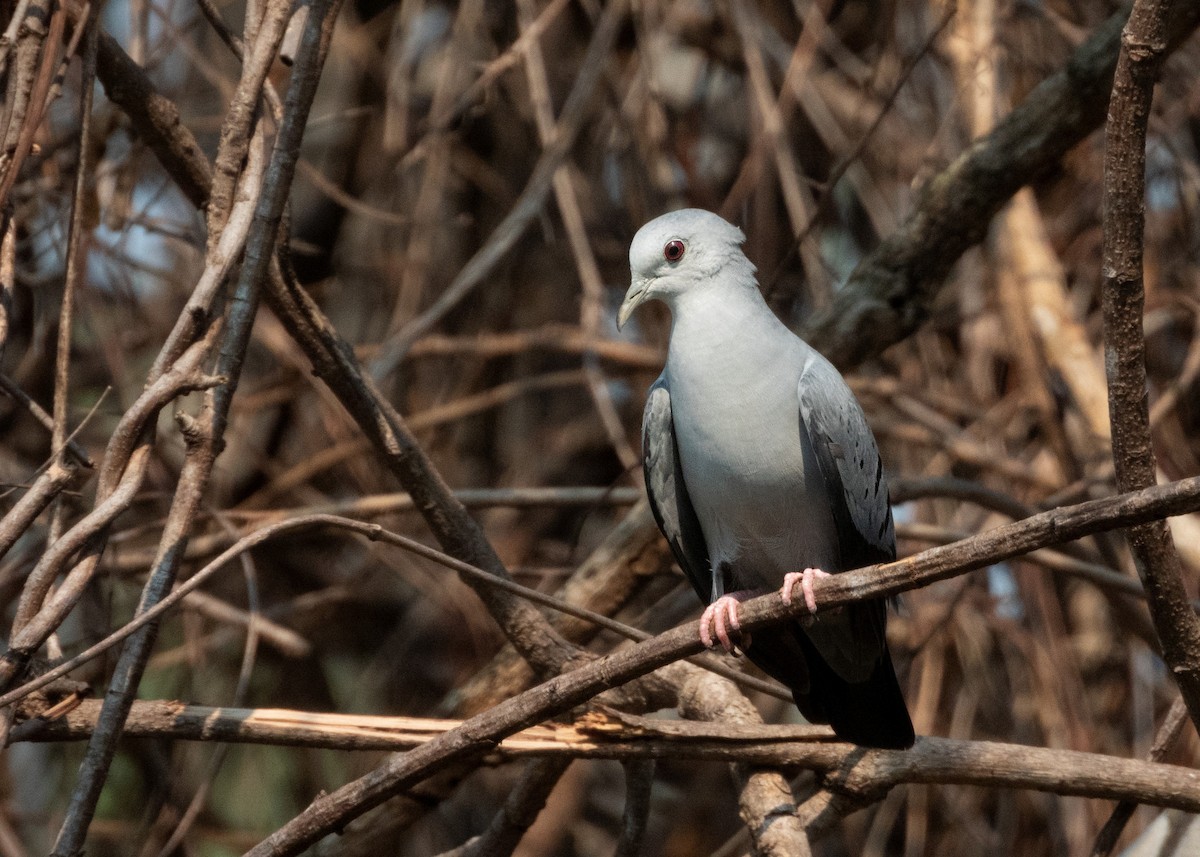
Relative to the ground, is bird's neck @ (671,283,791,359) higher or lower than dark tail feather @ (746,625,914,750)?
higher

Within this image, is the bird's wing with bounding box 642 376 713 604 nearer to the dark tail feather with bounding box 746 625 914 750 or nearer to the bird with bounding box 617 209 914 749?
the bird with bounding box 617 209 914 749

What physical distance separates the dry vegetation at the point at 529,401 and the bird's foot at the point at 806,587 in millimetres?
36

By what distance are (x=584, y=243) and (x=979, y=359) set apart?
1958 mm

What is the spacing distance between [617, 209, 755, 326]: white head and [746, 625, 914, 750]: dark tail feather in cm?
93

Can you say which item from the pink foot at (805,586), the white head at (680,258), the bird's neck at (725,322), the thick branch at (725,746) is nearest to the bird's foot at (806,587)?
the pink foot at (805,586)

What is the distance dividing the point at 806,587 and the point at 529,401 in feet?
13.0

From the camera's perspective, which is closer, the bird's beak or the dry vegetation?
the dry vegetation

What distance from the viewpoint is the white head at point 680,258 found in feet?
11.1

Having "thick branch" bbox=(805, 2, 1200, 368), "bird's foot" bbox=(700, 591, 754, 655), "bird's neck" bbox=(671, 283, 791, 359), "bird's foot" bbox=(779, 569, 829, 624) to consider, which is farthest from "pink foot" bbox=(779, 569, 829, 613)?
"thick branch" bbox=(805, 2, 1200, 368)

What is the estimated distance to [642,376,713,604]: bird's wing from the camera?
3.47 m

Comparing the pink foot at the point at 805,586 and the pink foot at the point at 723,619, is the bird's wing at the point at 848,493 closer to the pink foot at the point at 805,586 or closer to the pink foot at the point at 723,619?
the pink foot at the point at 805,586

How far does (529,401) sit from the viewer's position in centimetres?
640

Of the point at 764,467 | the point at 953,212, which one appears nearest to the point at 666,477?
the point at 764,467

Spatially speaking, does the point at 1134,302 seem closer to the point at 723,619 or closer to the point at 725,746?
the point at 723,619
